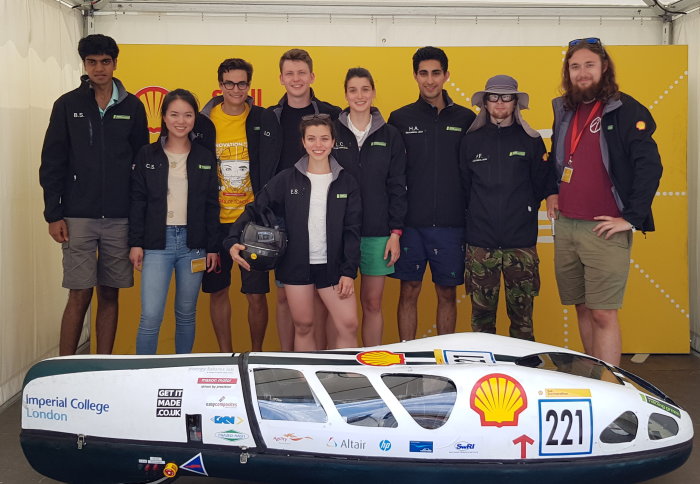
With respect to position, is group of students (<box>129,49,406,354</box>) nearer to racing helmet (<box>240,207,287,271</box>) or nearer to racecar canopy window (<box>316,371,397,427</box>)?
racing helmet (<box>240,207,287,271</box>)

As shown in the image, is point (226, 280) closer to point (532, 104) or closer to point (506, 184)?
point (506, 184)

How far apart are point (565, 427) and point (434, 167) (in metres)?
2.03

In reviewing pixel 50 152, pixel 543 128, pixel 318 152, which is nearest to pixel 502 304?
pixel 543 128

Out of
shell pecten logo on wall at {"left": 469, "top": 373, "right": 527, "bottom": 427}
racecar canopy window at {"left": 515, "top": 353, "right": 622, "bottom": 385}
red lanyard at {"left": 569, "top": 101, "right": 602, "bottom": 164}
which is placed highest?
red lanyard at {"left": 569, "top": 101, "right": 602, "bottom": 164}

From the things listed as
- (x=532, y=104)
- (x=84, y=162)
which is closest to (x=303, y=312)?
(x=84, y=162)

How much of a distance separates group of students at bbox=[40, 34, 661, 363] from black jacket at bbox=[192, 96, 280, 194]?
0.04 ft

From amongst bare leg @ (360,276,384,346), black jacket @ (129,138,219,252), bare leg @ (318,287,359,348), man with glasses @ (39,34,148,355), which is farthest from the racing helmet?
man with glasses @ (39,34,148,355)

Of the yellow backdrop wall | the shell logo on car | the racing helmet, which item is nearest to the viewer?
the shell logo on car

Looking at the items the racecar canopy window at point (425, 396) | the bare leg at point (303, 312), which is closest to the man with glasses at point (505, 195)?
the bare leg at point (303, 312)

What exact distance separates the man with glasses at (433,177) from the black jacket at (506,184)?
15cm

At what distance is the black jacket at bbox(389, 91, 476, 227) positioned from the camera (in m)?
4.77

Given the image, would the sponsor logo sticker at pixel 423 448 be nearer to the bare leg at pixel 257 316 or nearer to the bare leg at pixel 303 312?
the bare leg at pixel 303 312

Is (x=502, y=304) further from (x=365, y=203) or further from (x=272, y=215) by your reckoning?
(x=272, y=215)

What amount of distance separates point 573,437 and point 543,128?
3271 mm
